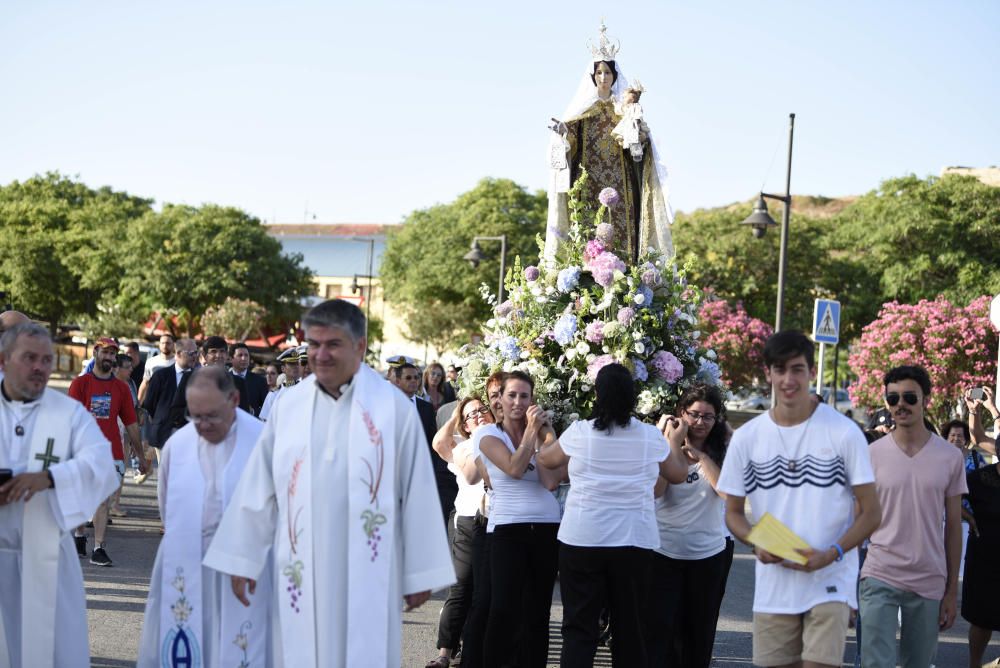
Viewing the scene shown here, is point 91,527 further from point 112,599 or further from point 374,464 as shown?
point 374,464

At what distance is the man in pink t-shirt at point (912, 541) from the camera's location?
6570 mm

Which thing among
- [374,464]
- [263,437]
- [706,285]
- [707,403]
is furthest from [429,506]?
[706,285]

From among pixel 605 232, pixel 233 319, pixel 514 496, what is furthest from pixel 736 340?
pixel 514 496

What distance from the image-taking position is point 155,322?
189 ft

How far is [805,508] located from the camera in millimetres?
5422

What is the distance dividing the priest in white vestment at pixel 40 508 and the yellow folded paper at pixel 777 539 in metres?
3.09

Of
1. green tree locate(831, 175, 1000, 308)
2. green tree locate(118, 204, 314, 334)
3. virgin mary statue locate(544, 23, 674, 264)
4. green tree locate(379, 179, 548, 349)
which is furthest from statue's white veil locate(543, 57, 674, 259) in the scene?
green tree locate(118, 204, 314, 334)

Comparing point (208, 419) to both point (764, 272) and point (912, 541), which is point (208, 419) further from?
point (764, 272)

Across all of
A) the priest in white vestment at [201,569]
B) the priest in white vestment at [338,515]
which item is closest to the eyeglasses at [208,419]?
the priest in white vestment at [201,569]

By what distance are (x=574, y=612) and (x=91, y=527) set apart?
8.42 m

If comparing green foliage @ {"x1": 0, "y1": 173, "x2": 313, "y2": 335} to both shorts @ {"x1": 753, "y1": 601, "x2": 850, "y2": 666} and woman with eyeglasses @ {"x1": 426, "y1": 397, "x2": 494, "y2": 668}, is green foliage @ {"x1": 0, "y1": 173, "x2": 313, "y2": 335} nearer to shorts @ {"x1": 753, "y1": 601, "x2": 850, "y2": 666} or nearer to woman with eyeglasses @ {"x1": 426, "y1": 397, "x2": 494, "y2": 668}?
woman with eyeglasses @ {"x1": 426, "y1": 397, "x2": 494, "y2": 668}

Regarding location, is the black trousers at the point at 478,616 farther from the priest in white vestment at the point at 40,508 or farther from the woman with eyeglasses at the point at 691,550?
the priest in white vestment at the point at 40,508

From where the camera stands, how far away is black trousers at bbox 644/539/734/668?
723 centimetres

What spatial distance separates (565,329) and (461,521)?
166 cm
